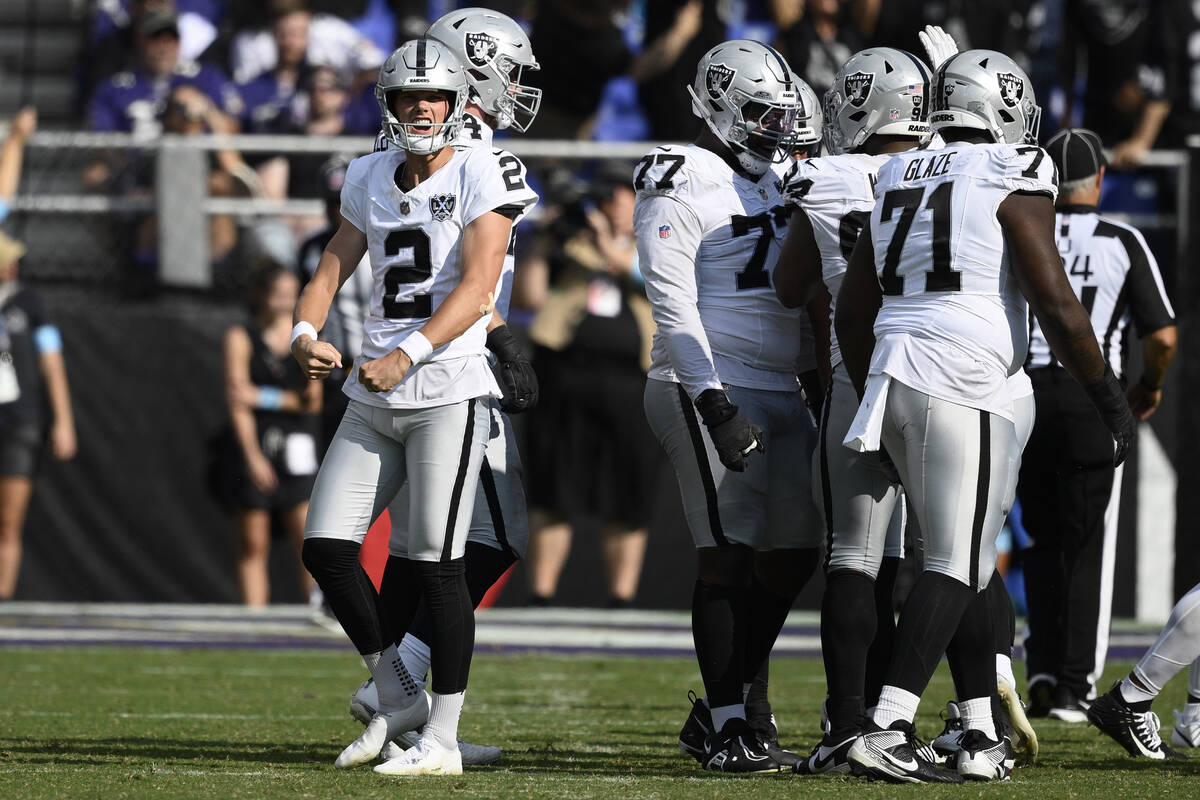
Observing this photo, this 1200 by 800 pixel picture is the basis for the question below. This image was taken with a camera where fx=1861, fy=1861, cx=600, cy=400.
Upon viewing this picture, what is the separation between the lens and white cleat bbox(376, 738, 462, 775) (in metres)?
4.55

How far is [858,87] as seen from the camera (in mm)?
5012

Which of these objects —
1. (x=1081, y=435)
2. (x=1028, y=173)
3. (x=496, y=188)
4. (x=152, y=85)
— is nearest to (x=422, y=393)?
(x=496, y=188)

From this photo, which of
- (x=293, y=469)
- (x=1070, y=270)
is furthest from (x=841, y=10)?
(x=1070, y=270)

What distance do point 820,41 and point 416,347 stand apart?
7276 mm

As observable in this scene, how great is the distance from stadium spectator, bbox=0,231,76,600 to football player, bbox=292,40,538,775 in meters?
5.88

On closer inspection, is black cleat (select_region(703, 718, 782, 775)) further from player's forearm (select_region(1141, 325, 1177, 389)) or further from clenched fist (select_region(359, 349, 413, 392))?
player's forearm (select_region(1141, 325, 1177, 389))

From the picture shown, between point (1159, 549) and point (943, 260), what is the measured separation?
6269 mm

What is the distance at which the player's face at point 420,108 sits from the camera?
466 centimetres

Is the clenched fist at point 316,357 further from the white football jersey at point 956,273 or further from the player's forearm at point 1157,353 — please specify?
the player's forearm at point 1157,353

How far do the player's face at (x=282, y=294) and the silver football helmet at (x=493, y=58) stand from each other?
4.75 meters

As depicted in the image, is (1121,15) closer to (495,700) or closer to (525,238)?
(525,238)

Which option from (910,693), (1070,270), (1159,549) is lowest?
(1159,549)

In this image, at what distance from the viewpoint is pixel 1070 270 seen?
20.4 ft

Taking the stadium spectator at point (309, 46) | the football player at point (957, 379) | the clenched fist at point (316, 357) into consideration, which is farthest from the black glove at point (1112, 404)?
the stadium spectator at point (309, 46)
